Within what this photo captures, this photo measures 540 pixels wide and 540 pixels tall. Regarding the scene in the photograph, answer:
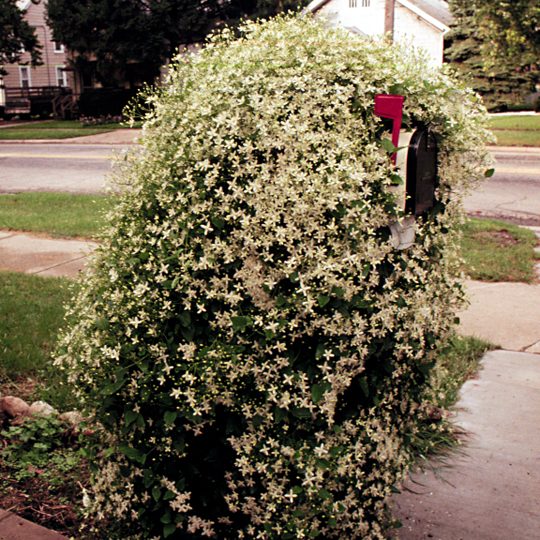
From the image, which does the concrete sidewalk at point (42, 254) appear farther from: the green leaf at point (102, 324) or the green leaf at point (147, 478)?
the green leaf at point (147, 478)

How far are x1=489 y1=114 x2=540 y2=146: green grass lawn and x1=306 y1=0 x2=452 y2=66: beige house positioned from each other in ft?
35.6

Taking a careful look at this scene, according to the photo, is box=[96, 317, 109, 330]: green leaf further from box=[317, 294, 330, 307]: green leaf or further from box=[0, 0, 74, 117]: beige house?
box=[0, 0, 74, 117]: beige house

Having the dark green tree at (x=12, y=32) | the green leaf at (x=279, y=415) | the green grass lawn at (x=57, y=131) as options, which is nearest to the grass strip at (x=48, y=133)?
the green grass lawn at (x=57, y=131)

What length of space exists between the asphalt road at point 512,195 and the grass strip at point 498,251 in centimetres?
55

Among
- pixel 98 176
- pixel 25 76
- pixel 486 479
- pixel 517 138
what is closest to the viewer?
pixel 486 479

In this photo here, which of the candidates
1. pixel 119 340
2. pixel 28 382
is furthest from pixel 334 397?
pixel 28 382

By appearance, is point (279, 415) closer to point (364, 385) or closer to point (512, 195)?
point (364, 385)

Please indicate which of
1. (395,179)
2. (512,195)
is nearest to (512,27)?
(512,195)

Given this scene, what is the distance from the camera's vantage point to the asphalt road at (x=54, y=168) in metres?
13.9

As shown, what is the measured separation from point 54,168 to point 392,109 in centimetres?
1490

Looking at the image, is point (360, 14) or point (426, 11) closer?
point (426, 11)

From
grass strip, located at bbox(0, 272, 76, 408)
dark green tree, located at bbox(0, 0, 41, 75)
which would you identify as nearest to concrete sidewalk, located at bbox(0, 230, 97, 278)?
grass strip, located at bbox(0, 272, 76, 408)

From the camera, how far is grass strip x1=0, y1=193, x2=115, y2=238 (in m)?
9.20

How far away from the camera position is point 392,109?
2707 millimetres
